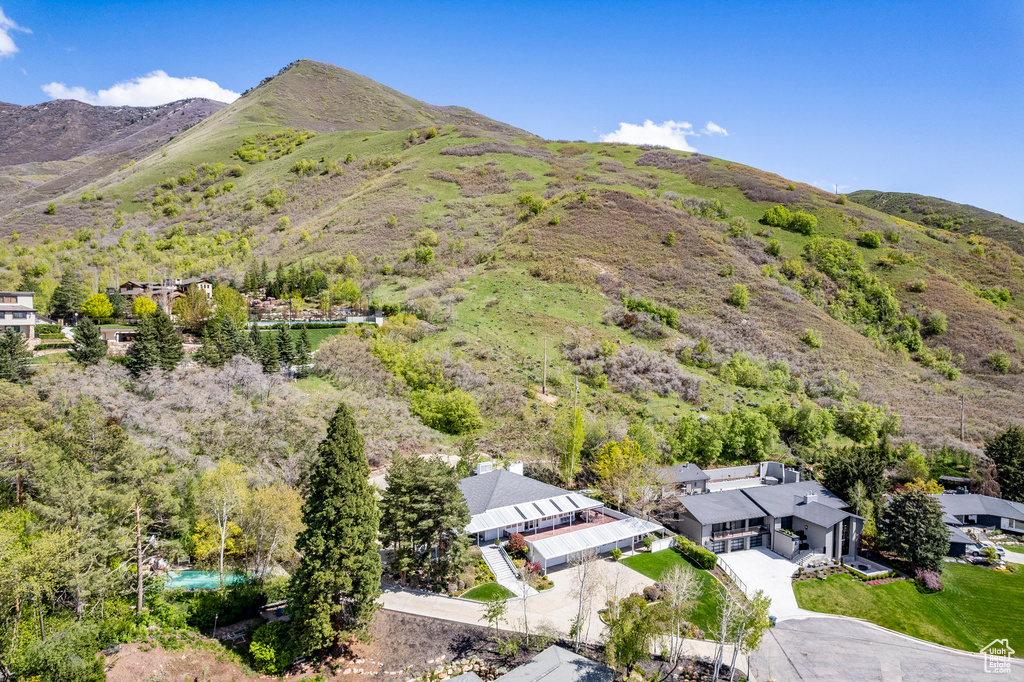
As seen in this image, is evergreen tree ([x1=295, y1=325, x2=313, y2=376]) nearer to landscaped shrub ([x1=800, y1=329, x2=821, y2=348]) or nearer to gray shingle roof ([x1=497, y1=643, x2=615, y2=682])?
gray shingle roof ([x1=497, y1=643, x2=615, y2=682])

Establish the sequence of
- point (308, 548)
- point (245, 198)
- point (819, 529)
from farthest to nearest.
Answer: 1. point (245, 198)
2. point (819, 529)
3. point (308, 548)

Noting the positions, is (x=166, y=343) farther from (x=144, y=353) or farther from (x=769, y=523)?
(x=769, y=523)

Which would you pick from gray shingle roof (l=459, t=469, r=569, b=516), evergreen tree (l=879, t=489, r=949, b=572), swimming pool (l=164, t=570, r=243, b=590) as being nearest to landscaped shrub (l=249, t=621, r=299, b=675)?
swimming pool (l=164, t=570, r=243, b=590)

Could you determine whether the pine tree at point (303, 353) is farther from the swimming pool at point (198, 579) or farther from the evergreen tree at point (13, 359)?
the swimming pool at point (198, 579)

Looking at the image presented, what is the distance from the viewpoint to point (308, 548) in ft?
70.3

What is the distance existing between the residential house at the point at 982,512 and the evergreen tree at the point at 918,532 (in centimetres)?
869

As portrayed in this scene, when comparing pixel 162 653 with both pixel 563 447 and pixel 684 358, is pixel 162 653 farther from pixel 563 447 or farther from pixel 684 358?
pixel 684 358

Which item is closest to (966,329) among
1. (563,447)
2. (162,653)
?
(563,447)

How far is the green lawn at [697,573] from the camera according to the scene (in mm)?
26234

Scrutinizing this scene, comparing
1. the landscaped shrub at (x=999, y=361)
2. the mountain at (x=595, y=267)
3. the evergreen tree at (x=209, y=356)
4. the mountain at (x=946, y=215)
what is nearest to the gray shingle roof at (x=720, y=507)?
the mountain at (x=595, y=267)

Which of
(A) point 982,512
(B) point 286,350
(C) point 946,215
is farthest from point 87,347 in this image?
(C) point 946,215

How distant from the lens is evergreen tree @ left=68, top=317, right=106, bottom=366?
112 feet

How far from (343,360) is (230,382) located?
33.6ft

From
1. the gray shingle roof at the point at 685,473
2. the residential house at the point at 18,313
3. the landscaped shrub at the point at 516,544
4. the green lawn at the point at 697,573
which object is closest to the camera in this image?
the green lawn at the point at 697,573
